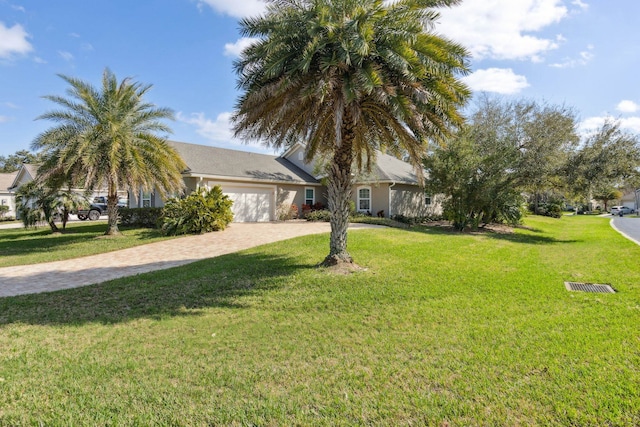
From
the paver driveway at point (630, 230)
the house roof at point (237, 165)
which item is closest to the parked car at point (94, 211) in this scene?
the house roof at point (237, 165)

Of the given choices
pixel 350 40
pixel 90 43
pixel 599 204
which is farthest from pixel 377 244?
pixel 599 204

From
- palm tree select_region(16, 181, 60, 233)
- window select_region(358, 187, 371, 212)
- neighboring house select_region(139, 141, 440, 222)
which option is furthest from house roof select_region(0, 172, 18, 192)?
window select_region(358, 187, 371, 212)

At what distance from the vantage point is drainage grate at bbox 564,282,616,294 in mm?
6793

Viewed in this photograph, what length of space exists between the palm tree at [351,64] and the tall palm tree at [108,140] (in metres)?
8.57

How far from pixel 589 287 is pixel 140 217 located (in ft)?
66.1

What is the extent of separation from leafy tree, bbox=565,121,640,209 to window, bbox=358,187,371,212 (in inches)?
439

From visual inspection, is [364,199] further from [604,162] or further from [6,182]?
[6,182]

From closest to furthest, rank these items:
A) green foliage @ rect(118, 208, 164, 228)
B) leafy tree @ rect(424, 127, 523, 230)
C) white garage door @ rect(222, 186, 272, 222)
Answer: leafy tree @ rect(424, 127, 523, 230)
green foliage @ rect(118, 208, 164, 228)
white garage door @ rect(222, 186, 272, 222)

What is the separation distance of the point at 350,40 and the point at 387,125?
9.39 ft

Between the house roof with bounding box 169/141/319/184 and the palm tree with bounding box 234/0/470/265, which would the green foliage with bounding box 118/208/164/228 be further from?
the palm tree with bounding box 234/0/470/265

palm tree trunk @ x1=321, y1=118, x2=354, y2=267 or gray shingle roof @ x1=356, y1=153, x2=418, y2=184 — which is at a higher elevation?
gray shingle roof @ x1=356, y1=153, x2=418, y2=184

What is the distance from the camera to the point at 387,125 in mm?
9031

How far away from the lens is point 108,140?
13.9 meters

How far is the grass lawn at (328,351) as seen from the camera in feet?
9.98
